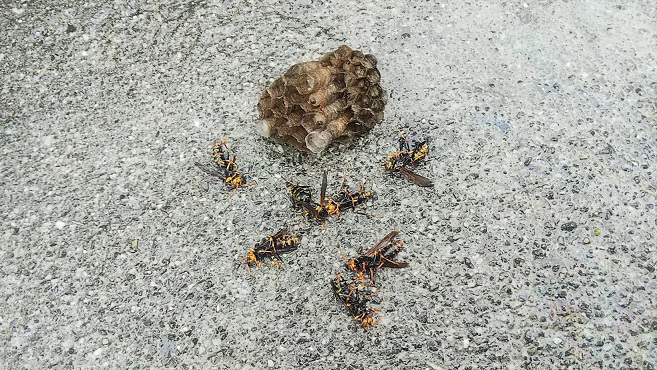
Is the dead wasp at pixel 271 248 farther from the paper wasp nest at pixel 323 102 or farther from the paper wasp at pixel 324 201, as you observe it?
the paper wasp nest at pixel 323 102

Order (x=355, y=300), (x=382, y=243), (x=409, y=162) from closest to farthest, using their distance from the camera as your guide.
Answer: (x=355, y=300) → (x=382, y=243) → (x=409, y=162)

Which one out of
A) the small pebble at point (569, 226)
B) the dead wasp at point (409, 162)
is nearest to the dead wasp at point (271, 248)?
the dead wasp at point (409, 162)

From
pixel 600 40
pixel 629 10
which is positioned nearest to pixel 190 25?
pixel 600 40

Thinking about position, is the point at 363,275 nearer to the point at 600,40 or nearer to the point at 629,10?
the point at 600,40

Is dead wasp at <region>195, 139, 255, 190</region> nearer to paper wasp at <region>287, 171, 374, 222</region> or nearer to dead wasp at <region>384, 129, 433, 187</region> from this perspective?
paper wasp at <region>287, 171, 374, 222</region>

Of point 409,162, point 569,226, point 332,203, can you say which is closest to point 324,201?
point 332,203

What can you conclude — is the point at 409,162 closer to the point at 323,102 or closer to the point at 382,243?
the point at 382,243
